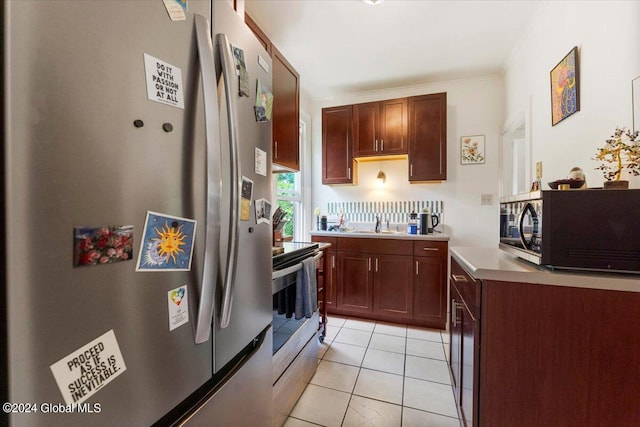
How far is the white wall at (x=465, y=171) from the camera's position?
3.05 metres

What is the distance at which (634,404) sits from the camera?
36.3 inches

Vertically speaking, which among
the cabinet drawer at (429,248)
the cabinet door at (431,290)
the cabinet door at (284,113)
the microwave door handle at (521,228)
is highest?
the cabinet door at (284,113)

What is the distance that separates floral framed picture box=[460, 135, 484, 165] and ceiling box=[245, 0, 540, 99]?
710 millimetres

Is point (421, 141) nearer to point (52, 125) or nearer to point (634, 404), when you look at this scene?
point (634, 404)

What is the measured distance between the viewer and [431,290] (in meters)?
2.75

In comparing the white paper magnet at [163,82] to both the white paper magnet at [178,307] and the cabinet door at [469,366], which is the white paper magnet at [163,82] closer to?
the white paper magnet at [178,307]

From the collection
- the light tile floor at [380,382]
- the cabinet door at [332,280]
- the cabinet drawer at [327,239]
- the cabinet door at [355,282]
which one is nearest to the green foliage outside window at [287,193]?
the cabinet drawer at [327,239]

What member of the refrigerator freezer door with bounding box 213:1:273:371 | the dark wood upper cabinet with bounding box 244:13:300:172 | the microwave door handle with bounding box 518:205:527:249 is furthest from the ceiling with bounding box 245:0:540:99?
the microwave door handle with bounding box 518:205:527:249

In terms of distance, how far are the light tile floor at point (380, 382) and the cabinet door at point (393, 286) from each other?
22 cm

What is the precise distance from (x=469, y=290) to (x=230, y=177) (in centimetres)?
116

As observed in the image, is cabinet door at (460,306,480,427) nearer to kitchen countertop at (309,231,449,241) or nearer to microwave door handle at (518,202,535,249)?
microwave door handle at (518,202,535,249)

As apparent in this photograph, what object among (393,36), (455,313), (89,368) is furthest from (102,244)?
(393,36)

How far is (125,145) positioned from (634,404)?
5.60 feet

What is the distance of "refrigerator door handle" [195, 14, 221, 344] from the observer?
0.68 m
